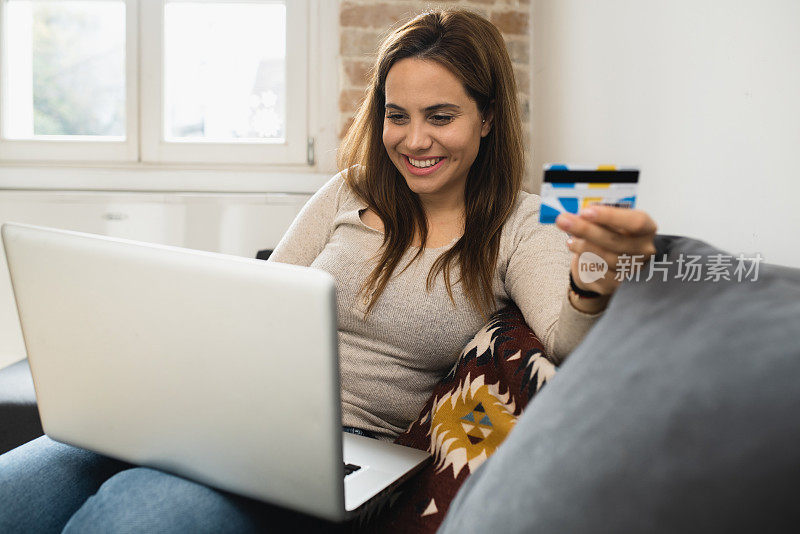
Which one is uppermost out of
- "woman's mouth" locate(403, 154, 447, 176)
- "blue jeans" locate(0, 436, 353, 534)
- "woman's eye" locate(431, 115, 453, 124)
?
"woman's eye" locate(431, 115, 453, 124)

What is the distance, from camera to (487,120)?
1243 mm

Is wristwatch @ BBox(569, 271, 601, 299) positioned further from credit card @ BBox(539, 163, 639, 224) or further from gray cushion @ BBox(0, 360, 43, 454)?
gray cushion @ BBox(0, 360, 43, 454)

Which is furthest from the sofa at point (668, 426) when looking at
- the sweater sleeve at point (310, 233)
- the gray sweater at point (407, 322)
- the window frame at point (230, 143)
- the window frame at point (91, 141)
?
the window frame at point (91, 141)

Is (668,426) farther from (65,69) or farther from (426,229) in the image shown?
(65,69)

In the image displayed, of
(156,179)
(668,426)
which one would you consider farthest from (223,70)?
(668,426)

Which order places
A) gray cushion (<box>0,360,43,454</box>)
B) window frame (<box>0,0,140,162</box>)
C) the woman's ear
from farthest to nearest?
window frame (<box>0,0,140,162</box>)
gray cushion (<box>0,360,43,454</box>)
the woman's ear

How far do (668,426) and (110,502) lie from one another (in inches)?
22.0

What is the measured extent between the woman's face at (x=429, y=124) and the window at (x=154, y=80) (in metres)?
1.19

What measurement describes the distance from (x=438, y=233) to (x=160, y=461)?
0.65 metres

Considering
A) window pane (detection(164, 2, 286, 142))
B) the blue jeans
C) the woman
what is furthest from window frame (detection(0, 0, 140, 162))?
the blue jeans

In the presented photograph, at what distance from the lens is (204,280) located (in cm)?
61

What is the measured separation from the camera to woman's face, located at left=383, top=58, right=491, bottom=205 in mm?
1159

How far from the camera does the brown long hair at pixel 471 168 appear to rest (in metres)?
1.13

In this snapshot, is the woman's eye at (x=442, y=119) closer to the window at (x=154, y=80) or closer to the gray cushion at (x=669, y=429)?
the gray cushion at (x=669, y=429)
